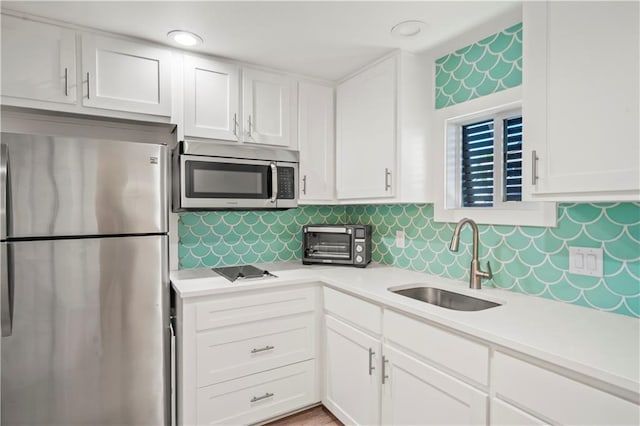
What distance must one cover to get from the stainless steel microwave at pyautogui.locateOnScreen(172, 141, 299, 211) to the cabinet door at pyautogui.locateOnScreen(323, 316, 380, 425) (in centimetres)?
86

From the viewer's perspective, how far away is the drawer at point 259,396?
6.11 ft

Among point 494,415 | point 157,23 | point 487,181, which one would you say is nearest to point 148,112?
point 157,23

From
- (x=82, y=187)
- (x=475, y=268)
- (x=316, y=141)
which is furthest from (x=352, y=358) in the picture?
(x=82, y=187)

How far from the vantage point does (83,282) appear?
5.24 ft

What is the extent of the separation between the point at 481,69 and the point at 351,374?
1835 millimetres

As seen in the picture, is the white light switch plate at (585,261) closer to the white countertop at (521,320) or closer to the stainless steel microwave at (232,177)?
the white countertop at (521,320)

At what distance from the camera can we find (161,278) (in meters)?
1.77

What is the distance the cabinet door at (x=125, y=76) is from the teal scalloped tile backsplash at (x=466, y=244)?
78 cm

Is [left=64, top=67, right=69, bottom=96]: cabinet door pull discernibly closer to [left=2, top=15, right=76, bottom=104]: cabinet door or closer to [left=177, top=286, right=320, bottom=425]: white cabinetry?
[left=2, top=15, right=76, bottom=104]: cabinet door

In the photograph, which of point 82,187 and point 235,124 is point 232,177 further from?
point 82,187

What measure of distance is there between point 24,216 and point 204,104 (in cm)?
109

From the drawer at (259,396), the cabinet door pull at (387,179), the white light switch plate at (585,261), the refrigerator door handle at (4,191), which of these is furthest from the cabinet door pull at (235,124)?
the white light switch plate at (585,261)

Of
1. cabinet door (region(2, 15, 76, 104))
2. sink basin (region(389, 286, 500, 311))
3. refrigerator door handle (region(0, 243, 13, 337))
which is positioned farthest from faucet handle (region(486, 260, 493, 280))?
cabinet door (region(2, 15, 76, 104))

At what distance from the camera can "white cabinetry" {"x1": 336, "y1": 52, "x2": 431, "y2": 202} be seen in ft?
6.73
